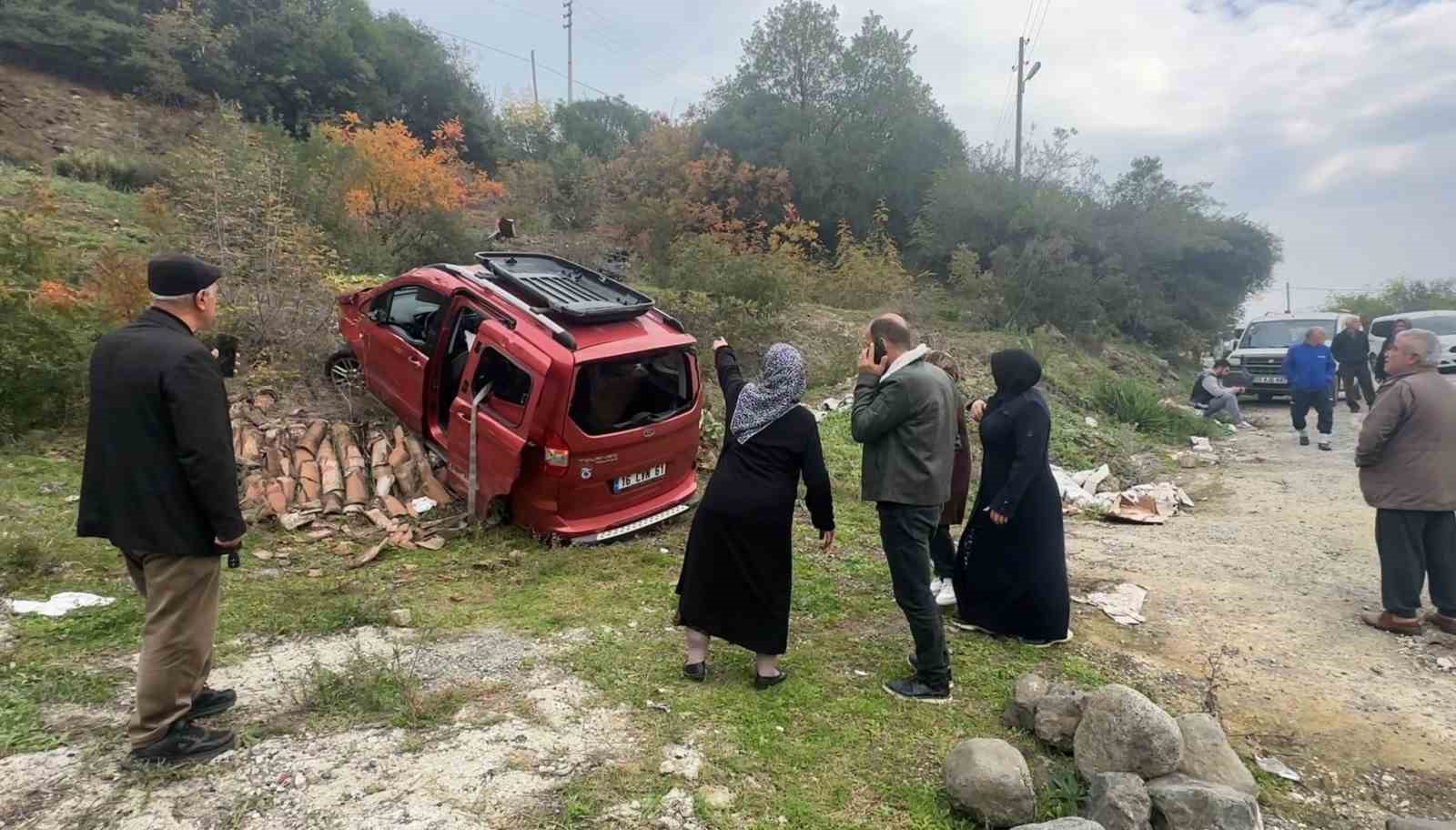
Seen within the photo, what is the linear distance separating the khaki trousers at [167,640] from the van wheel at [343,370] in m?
5.11

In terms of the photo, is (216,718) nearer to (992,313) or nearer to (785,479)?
(785,479)

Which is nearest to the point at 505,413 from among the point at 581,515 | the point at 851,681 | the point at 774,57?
the point at 581,515

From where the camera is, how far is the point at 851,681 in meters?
4.01

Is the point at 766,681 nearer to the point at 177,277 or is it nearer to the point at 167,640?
the point at 167,640

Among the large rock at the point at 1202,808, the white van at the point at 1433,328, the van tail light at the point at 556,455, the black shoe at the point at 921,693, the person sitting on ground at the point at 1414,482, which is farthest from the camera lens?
the white van at the point at 1433,328

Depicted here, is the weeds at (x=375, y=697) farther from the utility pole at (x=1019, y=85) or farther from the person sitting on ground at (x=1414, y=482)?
the utility pole at (x=1019, y=85)

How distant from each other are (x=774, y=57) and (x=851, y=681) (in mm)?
25324

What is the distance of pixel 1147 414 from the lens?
12008mm

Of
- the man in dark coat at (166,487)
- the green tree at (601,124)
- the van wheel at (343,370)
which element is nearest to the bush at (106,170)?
the van wheel at (343,370)

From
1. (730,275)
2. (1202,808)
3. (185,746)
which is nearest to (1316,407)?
(730,275)

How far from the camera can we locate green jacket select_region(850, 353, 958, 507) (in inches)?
145

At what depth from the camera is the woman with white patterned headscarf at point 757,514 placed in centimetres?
362

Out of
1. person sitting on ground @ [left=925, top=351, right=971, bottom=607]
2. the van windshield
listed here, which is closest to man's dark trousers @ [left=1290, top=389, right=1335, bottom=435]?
the van windshield

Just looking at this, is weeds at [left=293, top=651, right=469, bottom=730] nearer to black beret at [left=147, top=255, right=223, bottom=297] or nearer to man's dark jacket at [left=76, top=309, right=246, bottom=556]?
man's dark jacket at [left=76, top=309, right=246, bottom=556]
